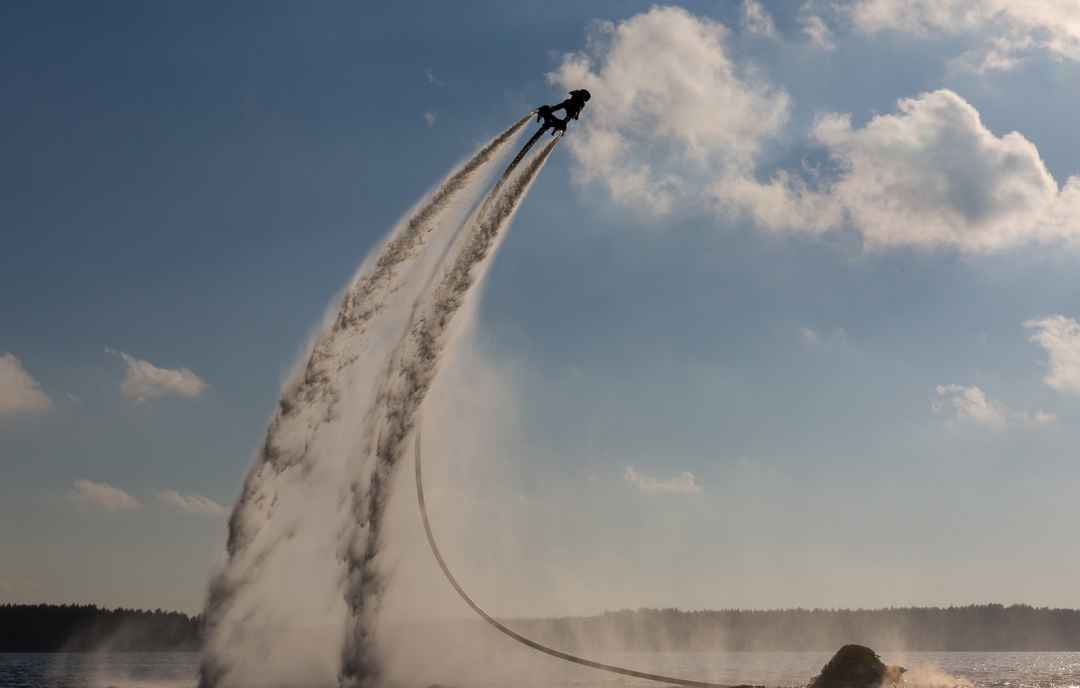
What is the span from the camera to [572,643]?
409ft

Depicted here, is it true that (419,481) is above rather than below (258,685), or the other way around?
above

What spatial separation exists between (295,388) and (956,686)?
149 feet

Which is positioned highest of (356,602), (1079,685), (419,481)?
(419,481)

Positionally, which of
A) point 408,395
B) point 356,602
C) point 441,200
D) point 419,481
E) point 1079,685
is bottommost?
point 1079,685

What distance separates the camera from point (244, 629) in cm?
5544

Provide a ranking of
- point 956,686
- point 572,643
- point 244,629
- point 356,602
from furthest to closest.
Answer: point 572,643 → point 956,686 → point 244,629 → point 356,602

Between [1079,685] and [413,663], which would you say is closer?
[413,663]

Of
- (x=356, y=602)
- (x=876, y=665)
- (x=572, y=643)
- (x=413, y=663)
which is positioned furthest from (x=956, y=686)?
(x=572, y=643)

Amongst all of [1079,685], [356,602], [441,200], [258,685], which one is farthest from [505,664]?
[1079,685]

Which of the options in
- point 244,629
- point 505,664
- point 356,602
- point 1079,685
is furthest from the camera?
point 1079,685

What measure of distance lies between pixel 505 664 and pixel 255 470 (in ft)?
128

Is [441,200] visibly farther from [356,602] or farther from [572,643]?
[572,643]

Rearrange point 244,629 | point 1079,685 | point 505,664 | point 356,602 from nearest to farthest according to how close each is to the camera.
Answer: point 356,602, point 244,629, point 505,664, point 1079,685

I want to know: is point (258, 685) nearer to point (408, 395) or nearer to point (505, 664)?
point (408, 395)
